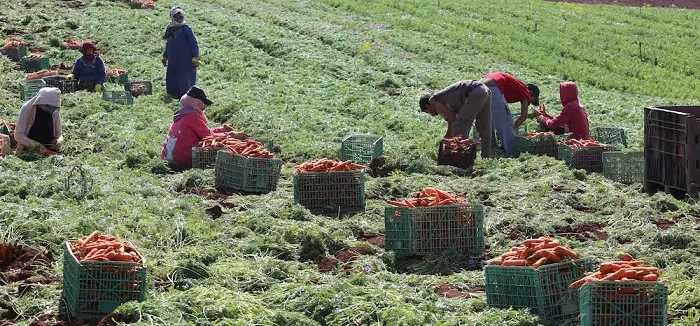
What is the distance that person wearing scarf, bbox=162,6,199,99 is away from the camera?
2222 centimetres

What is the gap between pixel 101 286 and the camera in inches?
348

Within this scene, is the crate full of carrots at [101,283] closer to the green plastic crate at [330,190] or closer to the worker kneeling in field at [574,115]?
the green plastic crate at [330,190]

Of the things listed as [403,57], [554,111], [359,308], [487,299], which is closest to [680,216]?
[487,299]

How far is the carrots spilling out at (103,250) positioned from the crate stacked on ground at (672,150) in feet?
23.2

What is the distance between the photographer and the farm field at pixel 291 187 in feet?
30.0

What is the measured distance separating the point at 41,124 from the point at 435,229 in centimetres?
720

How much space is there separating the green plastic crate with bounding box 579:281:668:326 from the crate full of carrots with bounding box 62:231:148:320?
342 cm

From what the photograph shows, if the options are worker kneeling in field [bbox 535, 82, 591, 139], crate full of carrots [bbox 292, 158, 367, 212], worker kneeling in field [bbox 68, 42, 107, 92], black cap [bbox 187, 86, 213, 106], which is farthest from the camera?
worker kneeling in field [bbox 68, 42, 107, 92]

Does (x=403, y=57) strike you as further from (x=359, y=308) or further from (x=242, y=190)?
(x=359, y=308)

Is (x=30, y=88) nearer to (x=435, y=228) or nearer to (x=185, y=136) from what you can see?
(x=185, y=136)

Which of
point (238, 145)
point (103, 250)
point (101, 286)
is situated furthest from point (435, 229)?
point (238, 145)

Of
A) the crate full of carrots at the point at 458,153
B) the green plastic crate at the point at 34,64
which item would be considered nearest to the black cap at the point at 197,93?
the crate full of carrots at the point at 458,153

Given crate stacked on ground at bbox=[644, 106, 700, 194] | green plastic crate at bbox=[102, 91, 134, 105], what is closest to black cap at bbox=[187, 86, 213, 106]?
green plastic crate at bbox=[102, 91, 134, 105]

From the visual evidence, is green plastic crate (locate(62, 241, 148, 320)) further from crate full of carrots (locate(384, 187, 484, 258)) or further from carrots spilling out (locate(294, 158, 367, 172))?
carrots spilling out (locate(294, 158, 367, 172))
